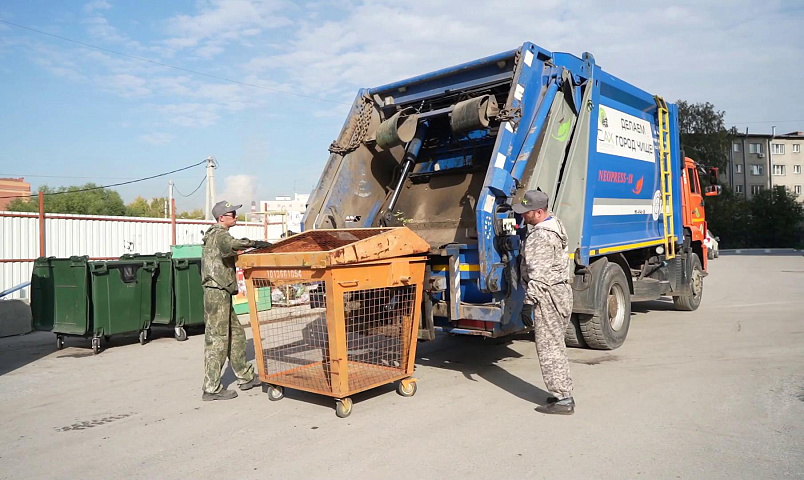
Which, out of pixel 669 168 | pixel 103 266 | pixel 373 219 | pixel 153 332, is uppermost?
pixel 669 168

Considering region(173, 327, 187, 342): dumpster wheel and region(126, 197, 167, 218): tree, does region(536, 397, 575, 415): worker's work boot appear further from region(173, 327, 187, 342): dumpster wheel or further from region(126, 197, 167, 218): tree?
region(126, 197, 167, 218): tree

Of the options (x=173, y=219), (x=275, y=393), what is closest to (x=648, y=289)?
(x=275, y=393)

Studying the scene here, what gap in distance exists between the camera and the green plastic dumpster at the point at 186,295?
8.91 meters

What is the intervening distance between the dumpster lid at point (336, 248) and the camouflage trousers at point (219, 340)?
0.51 metres

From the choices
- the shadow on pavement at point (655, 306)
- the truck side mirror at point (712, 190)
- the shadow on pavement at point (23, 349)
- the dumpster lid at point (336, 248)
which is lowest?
the shadow on pavement at point (23, 349)

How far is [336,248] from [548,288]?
5.63 feet

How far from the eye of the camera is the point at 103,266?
8172 millimetres

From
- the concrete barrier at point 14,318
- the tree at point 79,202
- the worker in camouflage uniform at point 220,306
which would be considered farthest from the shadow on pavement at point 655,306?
the tree at point 79,202

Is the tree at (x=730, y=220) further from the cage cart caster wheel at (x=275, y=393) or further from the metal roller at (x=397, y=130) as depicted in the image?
the cage cart caster wheel at (x=275, y=393)

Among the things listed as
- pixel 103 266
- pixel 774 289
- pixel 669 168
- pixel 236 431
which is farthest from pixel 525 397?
pixel 774 289

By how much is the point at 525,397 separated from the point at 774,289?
10.9m

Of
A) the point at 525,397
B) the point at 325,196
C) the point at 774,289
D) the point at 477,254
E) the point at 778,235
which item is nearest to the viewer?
the point at 525,397

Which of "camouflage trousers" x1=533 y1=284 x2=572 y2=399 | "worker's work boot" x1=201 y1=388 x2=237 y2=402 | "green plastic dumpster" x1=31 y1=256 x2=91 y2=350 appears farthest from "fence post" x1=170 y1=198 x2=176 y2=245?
"camouflage trousers" x1=533 y1=284 x2=572 y2=399

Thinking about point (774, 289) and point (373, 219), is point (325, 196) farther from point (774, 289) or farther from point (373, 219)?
point (774, 289)
